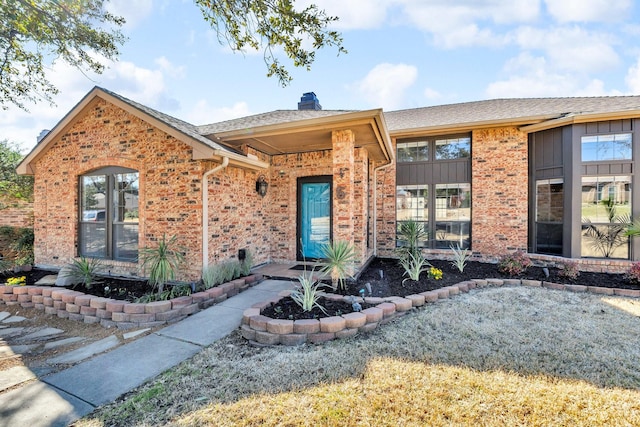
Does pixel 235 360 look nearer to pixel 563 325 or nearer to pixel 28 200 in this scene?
pixel 563 325

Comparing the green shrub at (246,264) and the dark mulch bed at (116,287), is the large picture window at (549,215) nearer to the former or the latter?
the green shrub at (246,264)

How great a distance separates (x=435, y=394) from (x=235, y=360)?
80.8 inches

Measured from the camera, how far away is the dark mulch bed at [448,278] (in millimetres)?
5422

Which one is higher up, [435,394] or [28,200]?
[28,200]

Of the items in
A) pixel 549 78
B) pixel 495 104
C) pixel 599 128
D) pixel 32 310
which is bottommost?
pixel 32 310

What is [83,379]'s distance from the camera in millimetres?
2893

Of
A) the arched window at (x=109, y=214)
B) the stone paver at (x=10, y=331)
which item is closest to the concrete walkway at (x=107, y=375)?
the stone paver at (x=10, y=331)

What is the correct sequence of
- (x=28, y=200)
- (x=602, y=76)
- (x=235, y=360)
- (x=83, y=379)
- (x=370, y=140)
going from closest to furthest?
(x=83, y=379) → (x=235, y=360) → (x=370, y=140) → (x=602, y=76) → (x=28, y=200)

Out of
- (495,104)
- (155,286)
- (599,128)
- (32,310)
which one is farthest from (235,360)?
(495,104)

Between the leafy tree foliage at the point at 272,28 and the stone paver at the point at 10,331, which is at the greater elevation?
the leafy tree foliage at the point at 272,28

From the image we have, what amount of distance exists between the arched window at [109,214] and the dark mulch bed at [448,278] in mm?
4928

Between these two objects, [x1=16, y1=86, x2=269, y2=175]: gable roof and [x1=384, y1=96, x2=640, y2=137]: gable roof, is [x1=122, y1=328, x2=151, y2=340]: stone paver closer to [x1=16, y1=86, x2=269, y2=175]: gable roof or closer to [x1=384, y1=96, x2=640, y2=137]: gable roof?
[x1=16, y1=86, x2=269, y2=175]: gable roof

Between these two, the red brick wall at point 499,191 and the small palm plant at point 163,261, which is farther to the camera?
the red brick wall at point 499,191

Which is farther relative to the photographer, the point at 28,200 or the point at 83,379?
the point at 28,200
